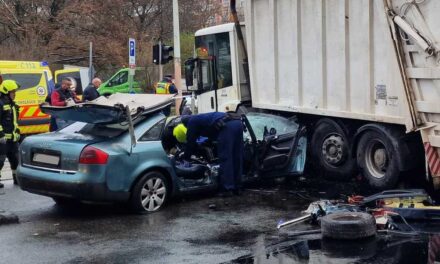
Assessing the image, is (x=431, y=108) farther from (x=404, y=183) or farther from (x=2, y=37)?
(x=2, y=37)

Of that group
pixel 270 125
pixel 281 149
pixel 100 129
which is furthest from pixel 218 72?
pixel 100 129

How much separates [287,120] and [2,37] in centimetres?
2416

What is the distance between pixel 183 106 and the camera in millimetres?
17469

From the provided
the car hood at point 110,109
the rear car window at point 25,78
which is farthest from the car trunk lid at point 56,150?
the rear car window at point 25,78

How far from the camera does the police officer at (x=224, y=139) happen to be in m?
9.13

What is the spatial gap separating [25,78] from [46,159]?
871 centimetres

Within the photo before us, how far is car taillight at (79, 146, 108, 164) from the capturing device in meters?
7.72

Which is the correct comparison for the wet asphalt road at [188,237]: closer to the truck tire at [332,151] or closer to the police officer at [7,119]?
the truck tire at [332,151]

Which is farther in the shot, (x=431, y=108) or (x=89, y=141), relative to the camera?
(x=431, y=108)

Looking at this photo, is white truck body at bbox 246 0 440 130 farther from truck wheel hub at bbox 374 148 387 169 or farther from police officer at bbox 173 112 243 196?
police officer at bbox 173 112 243 196

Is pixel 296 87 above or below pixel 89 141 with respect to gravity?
above

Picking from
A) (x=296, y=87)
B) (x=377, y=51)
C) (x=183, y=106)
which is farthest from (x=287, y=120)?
(x=183, y=106)

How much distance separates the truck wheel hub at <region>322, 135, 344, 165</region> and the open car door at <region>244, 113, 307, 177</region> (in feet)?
1.85

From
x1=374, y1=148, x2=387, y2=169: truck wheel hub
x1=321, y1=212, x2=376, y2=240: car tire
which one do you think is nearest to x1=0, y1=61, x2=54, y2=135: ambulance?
x1=374, y1=148, x2=387, y2=169: truck wheel hub
